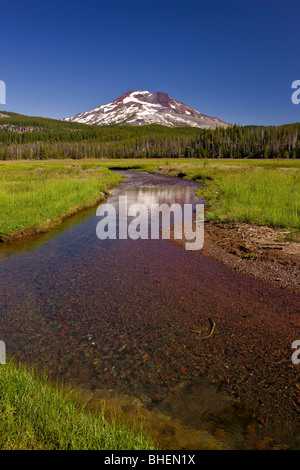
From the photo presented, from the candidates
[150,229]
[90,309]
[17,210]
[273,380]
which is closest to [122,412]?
[273,380]

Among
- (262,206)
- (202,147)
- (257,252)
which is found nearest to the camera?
(257,252)

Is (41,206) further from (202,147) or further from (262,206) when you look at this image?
(202,147)

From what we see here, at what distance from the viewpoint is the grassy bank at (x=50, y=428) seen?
3318 mm

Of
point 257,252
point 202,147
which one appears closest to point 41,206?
point 257,252

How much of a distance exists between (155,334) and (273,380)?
269 cm

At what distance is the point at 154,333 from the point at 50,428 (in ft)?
11.0

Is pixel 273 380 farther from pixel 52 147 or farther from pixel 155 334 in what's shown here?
pixel 52 147

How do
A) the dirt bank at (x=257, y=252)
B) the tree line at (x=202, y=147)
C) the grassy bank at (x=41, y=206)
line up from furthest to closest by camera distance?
the tree line at (x=202, y=147), the grassy bank at (x=41, y=206), the dirt bank at (x=257, y=252)

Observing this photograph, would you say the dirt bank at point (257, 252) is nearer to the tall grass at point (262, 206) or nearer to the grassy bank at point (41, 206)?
the tall grass at point (262, 206)

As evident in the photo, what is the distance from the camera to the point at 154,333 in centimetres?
654

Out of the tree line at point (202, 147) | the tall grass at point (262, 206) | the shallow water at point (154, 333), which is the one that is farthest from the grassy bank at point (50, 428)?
the tree line at point (202, 147)

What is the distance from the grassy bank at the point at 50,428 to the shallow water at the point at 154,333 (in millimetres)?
802

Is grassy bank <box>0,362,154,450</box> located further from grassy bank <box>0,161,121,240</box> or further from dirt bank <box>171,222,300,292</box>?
grassy bank <box>0,161,121,240</box>

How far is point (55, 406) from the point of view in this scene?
12.9 ft
